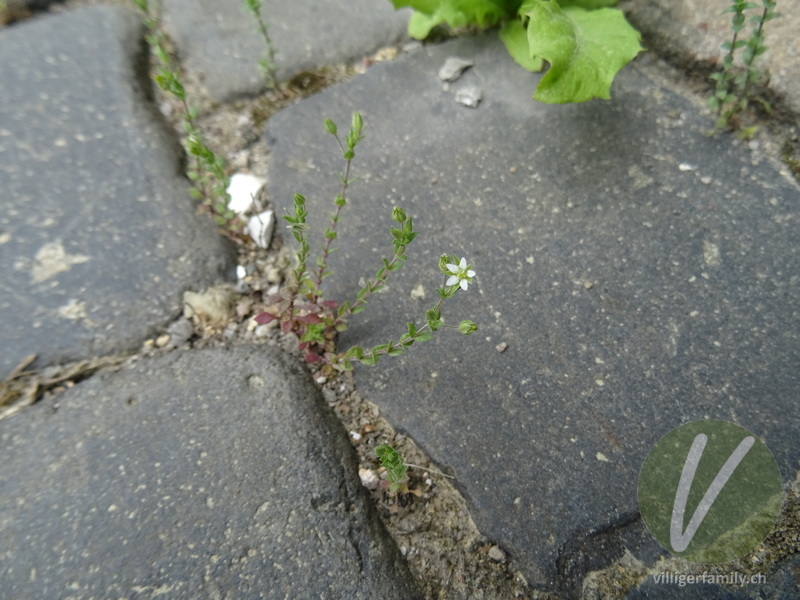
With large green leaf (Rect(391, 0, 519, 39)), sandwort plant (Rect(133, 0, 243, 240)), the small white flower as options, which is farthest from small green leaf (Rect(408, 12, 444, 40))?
the small white flower

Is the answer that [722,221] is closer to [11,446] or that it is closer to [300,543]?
[300,543]

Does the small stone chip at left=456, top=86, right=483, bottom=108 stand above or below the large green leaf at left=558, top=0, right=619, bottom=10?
below

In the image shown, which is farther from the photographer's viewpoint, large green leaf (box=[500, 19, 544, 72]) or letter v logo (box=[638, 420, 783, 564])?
large green leaf (box=[500, 19, 544, 72])

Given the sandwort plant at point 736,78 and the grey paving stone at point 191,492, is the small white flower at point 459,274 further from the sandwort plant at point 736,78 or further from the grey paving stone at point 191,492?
the sandwort plant at point 736,78

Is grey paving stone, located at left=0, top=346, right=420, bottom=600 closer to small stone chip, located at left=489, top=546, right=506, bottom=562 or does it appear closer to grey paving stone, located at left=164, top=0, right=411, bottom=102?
small stone chip, located at left=489, top=546, right=506, bottom=562

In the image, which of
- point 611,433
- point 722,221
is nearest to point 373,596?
point 611,433

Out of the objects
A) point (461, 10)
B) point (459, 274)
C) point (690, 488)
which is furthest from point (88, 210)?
point (690, 488)

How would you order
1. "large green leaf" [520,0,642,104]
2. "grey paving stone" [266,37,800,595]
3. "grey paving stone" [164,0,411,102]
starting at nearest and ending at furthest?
"grey paving stone" [266,37,800,595] < "large green leaf" [520,0,642,104] < "grey paving stone" [164,0,411,102]
